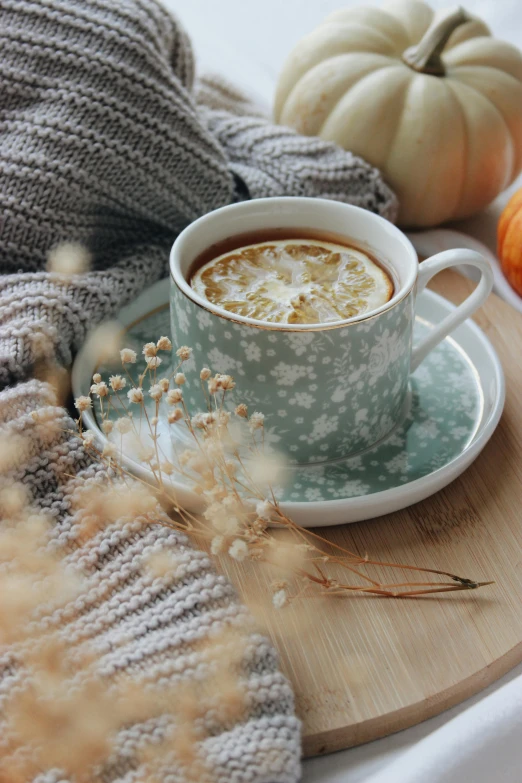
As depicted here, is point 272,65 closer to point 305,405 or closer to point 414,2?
point 414,2

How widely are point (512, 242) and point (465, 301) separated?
0.29m

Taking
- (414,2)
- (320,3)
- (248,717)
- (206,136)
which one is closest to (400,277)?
(206,136)

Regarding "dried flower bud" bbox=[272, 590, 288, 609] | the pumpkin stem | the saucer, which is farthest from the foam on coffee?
the pumpkin stem

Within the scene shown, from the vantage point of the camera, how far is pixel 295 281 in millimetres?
804

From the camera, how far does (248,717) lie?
553mm

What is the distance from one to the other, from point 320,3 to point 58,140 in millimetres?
1119

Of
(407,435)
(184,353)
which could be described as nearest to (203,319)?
(184,353)

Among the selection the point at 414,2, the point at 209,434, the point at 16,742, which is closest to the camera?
the point at 16,742

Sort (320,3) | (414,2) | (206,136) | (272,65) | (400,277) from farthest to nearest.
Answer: (320,3)
(272,65)
(414,2)
(206,136)
(400,277)

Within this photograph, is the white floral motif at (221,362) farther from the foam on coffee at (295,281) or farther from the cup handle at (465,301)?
the cup handle at (465,301)

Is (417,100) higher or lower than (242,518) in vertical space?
higher

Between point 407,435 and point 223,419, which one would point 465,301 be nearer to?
point 407,435

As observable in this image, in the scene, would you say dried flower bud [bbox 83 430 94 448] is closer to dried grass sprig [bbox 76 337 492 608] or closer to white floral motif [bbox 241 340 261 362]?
dried grass sprig [bbox 76 337 492 608]

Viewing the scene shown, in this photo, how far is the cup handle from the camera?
780 mm
